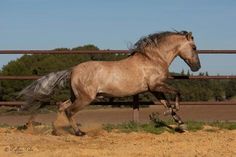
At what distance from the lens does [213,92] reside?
17891mm

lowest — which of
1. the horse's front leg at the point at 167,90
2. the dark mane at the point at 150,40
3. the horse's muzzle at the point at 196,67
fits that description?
the horse's front leg at the point at 167,90

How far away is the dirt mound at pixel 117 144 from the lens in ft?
22.6

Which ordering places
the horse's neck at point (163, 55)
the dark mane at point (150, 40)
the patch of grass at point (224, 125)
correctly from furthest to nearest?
the dark mane at point (150, 40)
the horse's neck at point (163, 55)
the patch of grass at point (224, 125)

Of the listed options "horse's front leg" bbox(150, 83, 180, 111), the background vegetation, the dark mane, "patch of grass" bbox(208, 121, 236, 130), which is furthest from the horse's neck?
the background vegetation

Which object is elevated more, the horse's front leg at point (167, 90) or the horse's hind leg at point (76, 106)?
the horse's front leg at point (167, 90)

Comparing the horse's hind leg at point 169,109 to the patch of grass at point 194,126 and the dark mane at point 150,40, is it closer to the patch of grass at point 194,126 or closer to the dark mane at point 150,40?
the patch of grass at point 194,126

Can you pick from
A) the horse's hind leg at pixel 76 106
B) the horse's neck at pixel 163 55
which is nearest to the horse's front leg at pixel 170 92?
the horse's neck at pixel 163 55

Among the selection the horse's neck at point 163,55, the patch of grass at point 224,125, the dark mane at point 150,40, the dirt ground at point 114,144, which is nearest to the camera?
the dirt ground at point 114,144

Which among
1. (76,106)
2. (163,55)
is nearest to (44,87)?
(76,106)

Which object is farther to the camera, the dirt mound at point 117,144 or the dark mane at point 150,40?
the dark mane at point 150,40

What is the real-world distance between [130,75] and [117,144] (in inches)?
76.9

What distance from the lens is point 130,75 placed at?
9.33 m

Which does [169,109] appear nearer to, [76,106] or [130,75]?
[130,75]

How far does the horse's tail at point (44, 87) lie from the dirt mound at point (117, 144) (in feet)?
2.23
